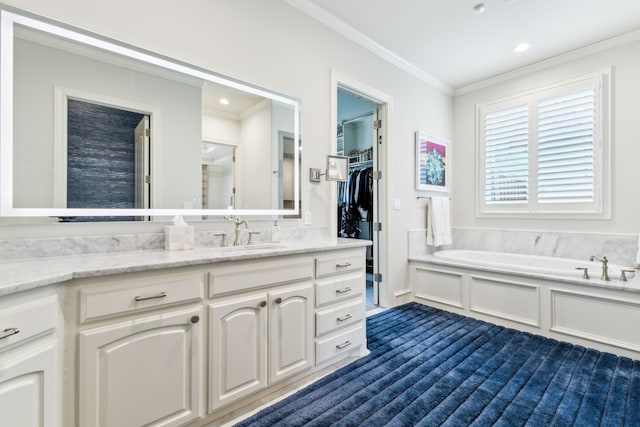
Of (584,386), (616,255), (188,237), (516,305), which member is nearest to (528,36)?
(616,255)

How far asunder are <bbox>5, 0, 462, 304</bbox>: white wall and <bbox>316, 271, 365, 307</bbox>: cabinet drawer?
61 centimetres

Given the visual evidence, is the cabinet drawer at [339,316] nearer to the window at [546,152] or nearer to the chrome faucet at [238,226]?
the chrome faucet at [238,226]

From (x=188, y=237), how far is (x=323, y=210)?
3.89 ft

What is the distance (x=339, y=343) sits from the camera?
203 centimetres

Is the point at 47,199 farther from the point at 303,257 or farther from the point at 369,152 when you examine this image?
the point at 369,152

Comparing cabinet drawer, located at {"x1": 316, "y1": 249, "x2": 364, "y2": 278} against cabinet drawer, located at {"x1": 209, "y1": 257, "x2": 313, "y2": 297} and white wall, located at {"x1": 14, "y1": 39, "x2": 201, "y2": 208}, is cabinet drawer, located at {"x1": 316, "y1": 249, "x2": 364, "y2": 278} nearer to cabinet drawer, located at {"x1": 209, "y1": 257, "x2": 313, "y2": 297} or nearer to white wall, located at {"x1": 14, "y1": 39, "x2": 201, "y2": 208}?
cabinet drawer, located at {"x1": 209, "y1": 257, "x2": 313, "y2": 297}

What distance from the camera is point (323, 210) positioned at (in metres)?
2.57

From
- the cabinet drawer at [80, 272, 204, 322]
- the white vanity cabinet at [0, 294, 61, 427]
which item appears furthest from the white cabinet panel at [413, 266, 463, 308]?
the white vanity cabinet at [0, 294, 61, 427]

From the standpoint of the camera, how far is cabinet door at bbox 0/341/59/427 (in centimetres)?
89

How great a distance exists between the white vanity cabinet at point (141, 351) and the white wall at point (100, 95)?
649 mm

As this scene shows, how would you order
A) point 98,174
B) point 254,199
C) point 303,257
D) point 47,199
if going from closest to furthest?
point 47,199, point 98,174, point 303,257, point 254,199

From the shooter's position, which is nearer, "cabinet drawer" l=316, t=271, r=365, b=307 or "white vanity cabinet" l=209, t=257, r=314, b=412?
"white vanity cabinet" l=209, t=257, r=314, b=412

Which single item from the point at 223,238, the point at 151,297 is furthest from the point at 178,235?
the point at 151,297

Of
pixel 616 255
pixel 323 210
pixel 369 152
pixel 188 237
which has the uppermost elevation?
pixel 369 152
